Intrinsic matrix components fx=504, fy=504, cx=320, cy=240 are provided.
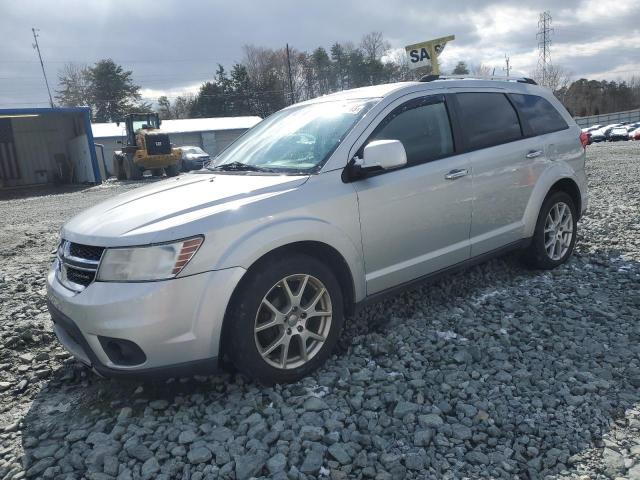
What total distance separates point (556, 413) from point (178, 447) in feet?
6.44

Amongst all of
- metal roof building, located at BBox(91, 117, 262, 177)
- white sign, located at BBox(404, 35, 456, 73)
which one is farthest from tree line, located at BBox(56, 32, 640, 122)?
white sign, located at BBox(404, 35, 456, 73)

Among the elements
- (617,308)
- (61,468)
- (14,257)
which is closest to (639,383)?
(617,308)

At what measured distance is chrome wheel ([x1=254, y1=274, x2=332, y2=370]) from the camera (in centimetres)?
296

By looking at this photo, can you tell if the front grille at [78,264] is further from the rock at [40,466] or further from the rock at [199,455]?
the rock at [199,455]

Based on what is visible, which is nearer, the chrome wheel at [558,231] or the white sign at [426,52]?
the chrome wheel at [558,231]

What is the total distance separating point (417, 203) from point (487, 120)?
1.25 meters

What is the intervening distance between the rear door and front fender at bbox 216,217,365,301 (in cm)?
129

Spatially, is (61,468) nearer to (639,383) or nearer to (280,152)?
(280,152)

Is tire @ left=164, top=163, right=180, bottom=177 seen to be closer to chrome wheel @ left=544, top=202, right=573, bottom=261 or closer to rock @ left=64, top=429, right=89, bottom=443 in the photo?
chrome wheel @ left=544, top=202, right=573, bottom=261

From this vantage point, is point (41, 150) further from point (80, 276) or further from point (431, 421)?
point (431, 421)

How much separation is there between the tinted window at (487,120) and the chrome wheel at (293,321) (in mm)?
1889

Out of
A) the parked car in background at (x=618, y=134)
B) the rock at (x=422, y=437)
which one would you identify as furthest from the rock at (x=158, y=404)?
the parked car in background at (x=618, y=134)

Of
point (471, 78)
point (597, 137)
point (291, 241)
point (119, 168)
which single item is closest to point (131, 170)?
point (119, 168)

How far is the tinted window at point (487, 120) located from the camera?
162 inches
